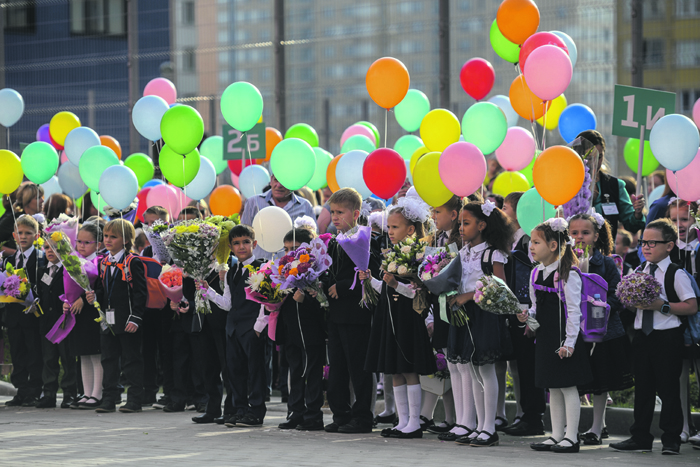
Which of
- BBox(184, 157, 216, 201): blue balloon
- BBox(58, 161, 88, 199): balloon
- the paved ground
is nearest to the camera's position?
the paved ground

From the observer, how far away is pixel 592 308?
244 inches

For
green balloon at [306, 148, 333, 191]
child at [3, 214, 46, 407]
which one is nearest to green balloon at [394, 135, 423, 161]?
green balloon at [306, 148, 333, 191]

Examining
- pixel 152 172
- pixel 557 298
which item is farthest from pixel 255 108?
pixel 557 298

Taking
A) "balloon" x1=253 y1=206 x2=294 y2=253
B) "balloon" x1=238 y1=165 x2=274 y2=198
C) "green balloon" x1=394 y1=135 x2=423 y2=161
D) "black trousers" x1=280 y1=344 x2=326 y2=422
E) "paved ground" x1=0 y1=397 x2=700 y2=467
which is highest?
"green balloon" x1=394 y1=135 x2=423 y2=161

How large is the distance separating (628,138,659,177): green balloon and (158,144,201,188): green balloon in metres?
4.38

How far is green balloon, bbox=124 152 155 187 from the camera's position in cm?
1097

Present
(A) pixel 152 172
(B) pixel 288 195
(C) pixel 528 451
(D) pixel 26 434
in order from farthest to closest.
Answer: (A) pixel 152 172
(B) pixel 288 195
(D) pixel 26 434
(C) pixel 528 451

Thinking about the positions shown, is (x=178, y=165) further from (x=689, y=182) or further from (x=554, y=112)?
(x=689, y=182)

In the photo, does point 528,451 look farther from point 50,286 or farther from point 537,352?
point 50,286

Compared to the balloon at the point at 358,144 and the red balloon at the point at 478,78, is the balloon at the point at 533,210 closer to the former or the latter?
the red balloon at the point at 478,78

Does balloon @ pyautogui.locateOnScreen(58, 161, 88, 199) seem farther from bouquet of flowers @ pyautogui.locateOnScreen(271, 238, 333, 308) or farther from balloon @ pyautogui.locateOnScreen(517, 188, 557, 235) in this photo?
balloon @ pyautogui.locateOnScreen(517, 188, 557, 235)

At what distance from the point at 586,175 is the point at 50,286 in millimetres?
5092

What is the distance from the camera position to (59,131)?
11516 millimetres

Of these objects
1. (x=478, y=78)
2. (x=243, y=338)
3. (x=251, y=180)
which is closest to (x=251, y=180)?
(x=251, y=180)
